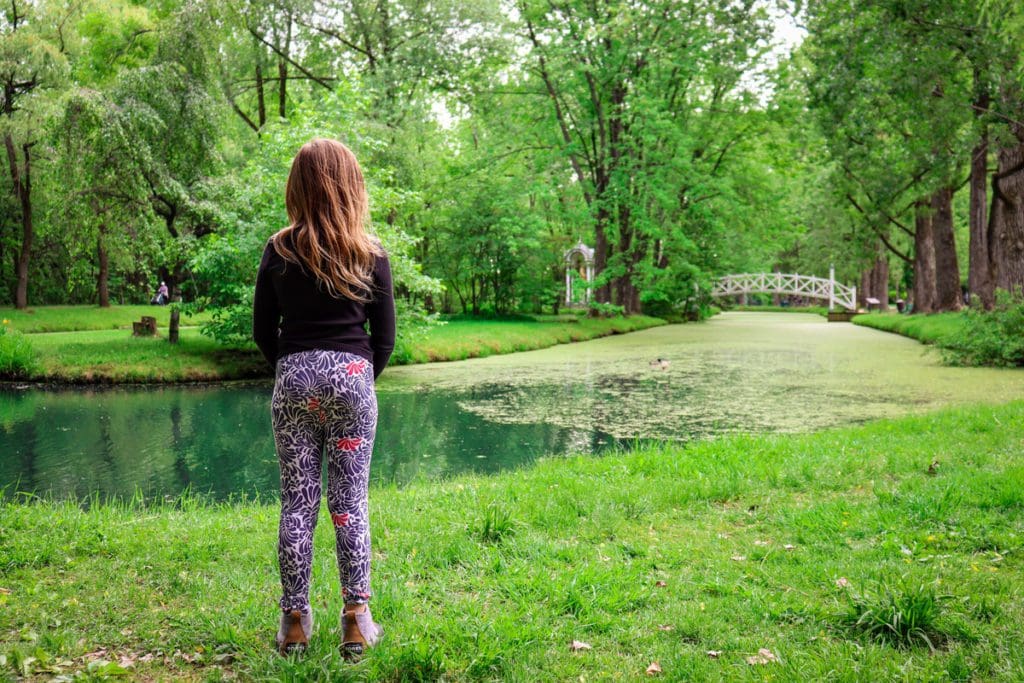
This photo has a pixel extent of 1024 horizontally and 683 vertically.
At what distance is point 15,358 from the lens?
13031 mm

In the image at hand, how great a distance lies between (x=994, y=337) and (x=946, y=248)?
9.75 meters

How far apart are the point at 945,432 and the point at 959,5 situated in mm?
6616

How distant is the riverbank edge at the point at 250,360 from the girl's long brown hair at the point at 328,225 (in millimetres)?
11532

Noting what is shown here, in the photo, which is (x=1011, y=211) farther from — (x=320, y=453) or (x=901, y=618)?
(x=320, y=453)

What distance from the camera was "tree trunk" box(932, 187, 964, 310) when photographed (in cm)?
2211

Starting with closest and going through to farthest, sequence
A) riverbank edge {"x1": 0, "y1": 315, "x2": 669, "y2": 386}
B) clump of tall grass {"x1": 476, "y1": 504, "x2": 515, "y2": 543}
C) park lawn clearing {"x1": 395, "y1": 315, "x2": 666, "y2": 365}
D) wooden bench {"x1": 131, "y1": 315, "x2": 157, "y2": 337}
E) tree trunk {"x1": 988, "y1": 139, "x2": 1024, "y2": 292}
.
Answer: clump of tall grass {"x1": 476, "y1": 504, "x2": 515, "y2": 543} < riverbank edge {"x1": 0, "y1": 315, "x2": 669, "y2": 386} < tree trunk {"x1": 988, "y1": 139, "x2": 1024, "y2": 292} < wooden bench {"x1": 131, "y1": 315, "x2": 157, "y2": 337} < park lawn clearing {"x1": 395, "y1": 315, "x2": 666, "y2": 365}

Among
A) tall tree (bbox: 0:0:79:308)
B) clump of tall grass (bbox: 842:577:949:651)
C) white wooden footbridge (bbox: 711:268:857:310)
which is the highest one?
tall tree (bbox: 0:0:79:308)

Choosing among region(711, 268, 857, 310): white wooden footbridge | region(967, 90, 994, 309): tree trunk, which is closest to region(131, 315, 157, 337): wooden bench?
region(967, 90, 994, 309): tree trunk

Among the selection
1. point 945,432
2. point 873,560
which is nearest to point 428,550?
point 873,560

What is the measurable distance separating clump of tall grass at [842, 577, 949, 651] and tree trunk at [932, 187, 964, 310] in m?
22.0

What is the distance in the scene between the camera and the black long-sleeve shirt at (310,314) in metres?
2.81

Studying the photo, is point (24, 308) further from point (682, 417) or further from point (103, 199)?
→ point (682, 417)

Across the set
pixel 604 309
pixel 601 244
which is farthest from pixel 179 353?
pixel 601 244

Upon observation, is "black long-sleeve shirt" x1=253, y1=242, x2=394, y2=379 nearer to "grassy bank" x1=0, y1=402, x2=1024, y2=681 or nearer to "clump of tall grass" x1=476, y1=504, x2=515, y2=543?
"grassy bank" x1=0, y1=402, x2=1024, y2=681
